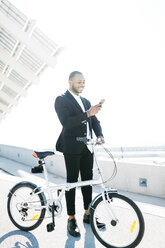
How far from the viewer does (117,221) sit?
203 cm

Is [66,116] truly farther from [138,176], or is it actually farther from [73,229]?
[138,176]

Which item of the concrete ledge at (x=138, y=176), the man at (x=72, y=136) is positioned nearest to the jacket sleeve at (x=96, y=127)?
the man at (x=72, y=136)

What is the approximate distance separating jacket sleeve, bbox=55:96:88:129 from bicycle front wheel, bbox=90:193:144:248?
93 cm

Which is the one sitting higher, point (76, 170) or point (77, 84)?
point (77, 84)

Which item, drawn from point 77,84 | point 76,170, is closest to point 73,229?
point 76,170

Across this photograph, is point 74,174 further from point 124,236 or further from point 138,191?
point 138,191

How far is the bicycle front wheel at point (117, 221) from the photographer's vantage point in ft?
6.15

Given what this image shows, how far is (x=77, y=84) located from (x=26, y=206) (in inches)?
71.9

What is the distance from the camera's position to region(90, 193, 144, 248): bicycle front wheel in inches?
73.7

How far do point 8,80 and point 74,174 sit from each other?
12674 mm

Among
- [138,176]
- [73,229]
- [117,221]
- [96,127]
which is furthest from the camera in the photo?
[138,176]

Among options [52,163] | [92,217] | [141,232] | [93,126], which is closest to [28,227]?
[92,217]

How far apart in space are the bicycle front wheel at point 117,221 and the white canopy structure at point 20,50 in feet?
26.9

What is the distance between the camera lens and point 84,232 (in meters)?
2.42
